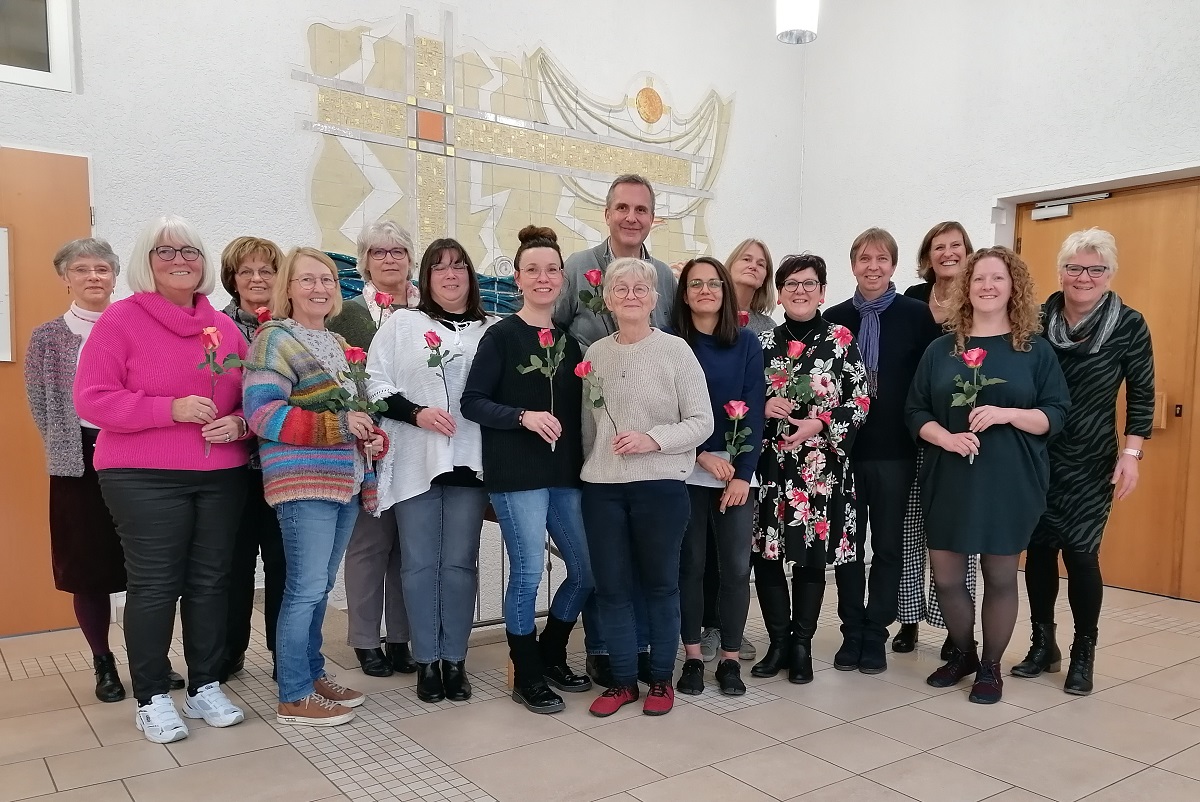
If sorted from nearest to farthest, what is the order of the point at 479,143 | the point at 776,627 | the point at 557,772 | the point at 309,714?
the point at 557,772
the point at 309,714
the point at 776,627
the point at 479,143

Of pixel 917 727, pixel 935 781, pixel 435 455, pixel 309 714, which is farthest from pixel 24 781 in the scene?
pixel 917 727

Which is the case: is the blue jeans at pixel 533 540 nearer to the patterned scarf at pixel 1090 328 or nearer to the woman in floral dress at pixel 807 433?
the woman in floral dress at pixel 807 433

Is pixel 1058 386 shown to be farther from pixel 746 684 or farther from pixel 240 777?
pixel 240 777

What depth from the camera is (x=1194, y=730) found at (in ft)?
9.10

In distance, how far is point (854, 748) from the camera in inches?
102

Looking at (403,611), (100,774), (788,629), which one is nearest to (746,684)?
A: (788,629)

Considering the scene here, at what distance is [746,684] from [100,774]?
2.05 meters

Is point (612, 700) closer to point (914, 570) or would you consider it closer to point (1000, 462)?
point (914, 570)

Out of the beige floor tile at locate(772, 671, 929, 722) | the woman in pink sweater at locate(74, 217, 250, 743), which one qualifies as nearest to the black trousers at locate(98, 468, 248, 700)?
the woman in pink sweater at locate(74, 217, 250, 743)

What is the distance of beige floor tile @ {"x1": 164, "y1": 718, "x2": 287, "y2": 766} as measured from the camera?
8.18ft

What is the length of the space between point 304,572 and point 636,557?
3.36 feet

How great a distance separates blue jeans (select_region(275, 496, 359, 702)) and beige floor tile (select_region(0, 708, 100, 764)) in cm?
58

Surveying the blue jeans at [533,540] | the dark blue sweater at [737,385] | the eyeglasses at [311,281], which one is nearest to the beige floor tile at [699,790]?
the blue jeans at [533,540]

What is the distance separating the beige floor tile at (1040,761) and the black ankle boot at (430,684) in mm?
1589
